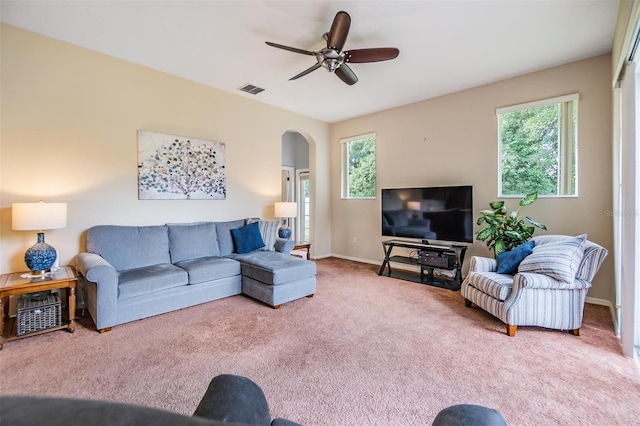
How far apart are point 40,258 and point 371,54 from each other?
357 centimetres

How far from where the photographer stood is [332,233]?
6.32 m

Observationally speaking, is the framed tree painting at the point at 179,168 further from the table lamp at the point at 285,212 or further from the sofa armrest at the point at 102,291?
the sofa armrest at the point at 102,291

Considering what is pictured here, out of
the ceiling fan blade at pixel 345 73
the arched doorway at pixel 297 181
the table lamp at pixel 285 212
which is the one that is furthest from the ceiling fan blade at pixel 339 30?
the arched doorway at pixel 297 181

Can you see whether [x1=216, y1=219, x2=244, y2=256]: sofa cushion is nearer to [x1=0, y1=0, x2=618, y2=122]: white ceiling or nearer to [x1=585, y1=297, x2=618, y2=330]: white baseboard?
[x1=0, y1=0, x2=618, y2=122]: white ceiling

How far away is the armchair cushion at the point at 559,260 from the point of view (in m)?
2.52

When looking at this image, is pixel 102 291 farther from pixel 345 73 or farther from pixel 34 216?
pixel 345 73

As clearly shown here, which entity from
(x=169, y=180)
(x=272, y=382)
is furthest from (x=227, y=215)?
(x=272, y=382)

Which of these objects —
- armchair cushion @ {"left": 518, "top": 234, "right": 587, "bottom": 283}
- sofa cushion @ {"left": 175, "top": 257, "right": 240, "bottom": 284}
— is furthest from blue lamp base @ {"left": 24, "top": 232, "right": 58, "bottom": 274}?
armchair cushion @ {"left": 518, "top": 234, "right": 587, "bottom": 283}

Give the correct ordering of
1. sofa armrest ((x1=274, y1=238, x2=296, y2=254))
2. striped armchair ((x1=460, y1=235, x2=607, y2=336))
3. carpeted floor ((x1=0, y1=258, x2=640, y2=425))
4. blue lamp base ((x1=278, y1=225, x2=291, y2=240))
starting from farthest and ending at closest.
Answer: blue lamp base ((x1=278, y1=225, x2=291, y2=240))
sofa armrest ((x1=274, y1=238, x2=296, y2=254))
striped armchair ((x1=460, y1=235, x2=607, y2=336))
carpeted floor ((x1=0, y1=258, x2=640, y2=425))

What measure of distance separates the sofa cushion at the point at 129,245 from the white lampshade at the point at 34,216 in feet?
1.56

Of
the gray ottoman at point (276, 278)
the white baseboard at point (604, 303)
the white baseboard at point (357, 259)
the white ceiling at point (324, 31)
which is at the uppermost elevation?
the white ceiling at point (324, 31)

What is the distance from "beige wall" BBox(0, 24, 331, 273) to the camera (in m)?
2.85

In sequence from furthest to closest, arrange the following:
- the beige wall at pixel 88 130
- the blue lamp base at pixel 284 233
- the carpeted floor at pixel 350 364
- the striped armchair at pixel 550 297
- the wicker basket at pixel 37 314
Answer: the blue lamp base at pixel 284 233
the beige wall at pixel 88 130
the striped armchair at pixel 550 297
the wicker basket at pixel 37 314
the carpeted floor at pixel 350 364

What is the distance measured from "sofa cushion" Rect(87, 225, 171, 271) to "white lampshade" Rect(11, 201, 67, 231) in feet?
1.56
